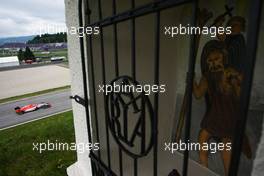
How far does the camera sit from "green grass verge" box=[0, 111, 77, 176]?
276cm

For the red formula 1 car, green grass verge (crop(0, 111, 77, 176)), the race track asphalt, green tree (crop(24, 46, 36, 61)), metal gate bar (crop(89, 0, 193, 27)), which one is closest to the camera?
metal gate bar (crop(89, 0, 193, 27))

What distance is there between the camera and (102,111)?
3.99ft

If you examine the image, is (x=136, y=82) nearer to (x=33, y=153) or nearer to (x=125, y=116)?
(x=125, y=116)

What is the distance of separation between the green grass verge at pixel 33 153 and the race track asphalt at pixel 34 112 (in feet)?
3.78

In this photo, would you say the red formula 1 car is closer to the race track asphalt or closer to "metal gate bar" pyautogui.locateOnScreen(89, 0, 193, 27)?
the race track asphalt

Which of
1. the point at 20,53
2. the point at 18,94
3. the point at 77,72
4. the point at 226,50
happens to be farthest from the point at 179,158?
the point at 20,53

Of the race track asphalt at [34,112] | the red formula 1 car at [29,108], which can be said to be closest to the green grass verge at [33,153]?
the race track asphalt at [34,112]

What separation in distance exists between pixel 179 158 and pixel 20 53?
2697cm

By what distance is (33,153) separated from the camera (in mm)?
3279

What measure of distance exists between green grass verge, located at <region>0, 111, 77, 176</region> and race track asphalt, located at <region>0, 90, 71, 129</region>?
1151mm

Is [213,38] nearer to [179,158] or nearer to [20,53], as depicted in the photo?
[179,158]

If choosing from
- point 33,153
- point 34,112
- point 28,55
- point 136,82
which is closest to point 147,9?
point 136,82

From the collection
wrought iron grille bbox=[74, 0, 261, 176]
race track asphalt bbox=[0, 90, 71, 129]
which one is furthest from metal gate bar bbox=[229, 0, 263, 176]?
race track asphalt bbox=[0, 90, 71, 129]

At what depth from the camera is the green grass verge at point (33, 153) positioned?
2.76m
